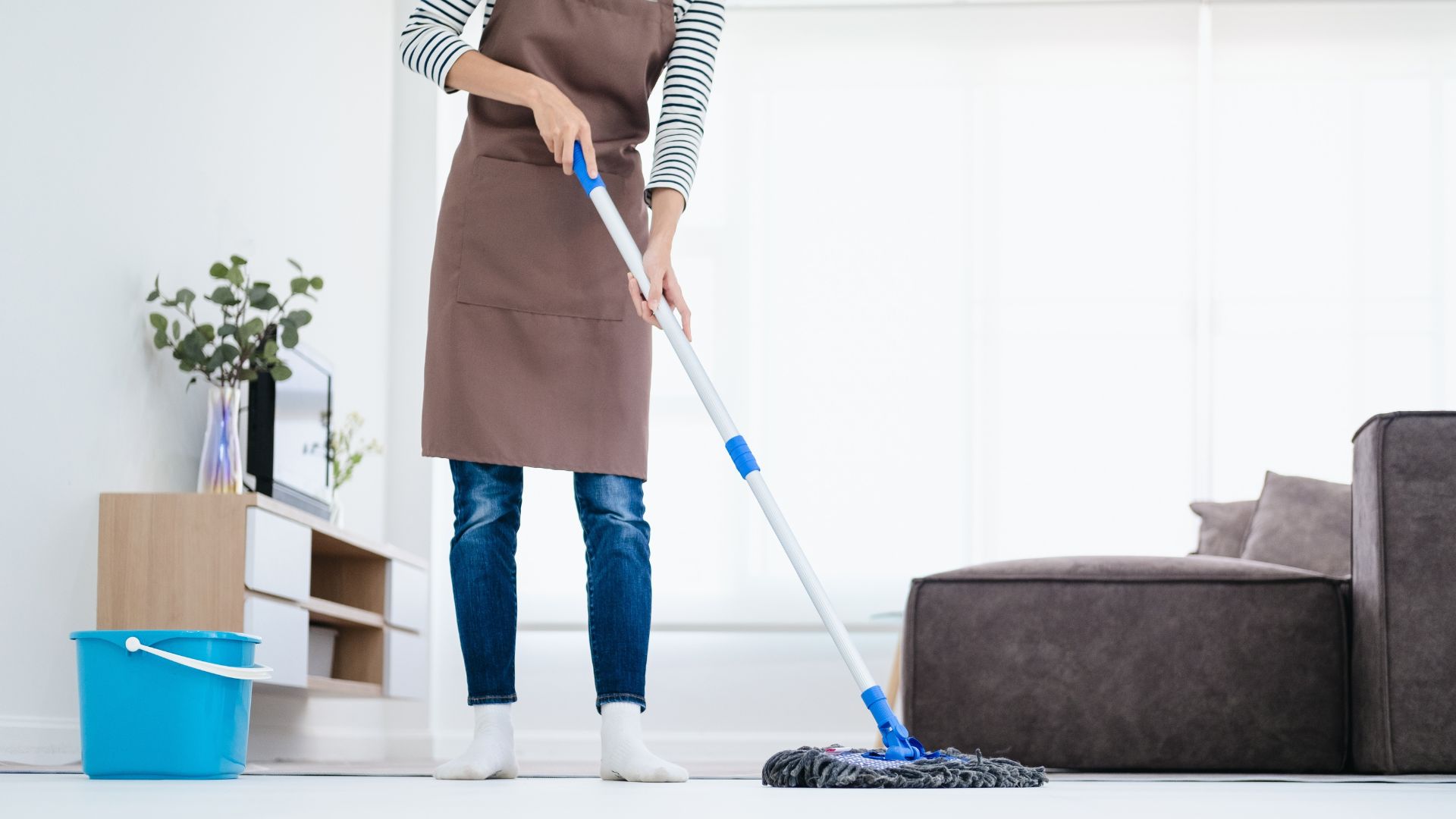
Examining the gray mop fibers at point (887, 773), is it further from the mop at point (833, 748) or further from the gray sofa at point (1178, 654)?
the gray sofa at point (1178, 654)

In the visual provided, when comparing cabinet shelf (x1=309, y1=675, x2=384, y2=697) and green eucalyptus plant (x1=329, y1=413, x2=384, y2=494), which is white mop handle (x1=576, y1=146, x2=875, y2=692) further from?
green eucalyptus plant (x1=329, y1=413, x2=384, y2=494)

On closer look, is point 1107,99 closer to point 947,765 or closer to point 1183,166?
point 1183,166

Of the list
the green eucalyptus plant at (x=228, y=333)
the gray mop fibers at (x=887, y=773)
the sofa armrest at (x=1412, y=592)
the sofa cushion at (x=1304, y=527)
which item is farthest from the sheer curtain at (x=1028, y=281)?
the gray mop fibers at (x=887, y=773)

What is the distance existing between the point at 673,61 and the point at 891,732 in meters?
0.91

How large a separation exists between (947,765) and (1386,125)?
431cm

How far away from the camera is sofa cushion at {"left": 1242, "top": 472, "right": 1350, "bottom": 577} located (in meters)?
3.29

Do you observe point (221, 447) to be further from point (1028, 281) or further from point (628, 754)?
point (1028, 281)

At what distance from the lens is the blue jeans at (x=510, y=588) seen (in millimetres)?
1661

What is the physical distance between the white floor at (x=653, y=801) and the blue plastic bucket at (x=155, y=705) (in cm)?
10

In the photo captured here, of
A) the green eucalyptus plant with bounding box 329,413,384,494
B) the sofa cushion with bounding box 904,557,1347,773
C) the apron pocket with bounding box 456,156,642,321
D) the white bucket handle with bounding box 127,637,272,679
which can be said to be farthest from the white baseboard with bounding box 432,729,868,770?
the apron pocket with bounding box 456,156,642,321

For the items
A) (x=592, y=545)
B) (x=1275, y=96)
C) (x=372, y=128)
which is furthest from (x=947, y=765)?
(x=1275, y=96)

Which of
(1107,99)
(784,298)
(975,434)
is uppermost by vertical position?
(1107,99)

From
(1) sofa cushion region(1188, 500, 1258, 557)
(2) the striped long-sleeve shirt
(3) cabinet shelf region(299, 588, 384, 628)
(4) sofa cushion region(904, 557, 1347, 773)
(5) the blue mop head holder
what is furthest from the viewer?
(1) sofa cushion region(1188, 500, 1258, 557)

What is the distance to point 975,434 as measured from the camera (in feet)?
16.0
